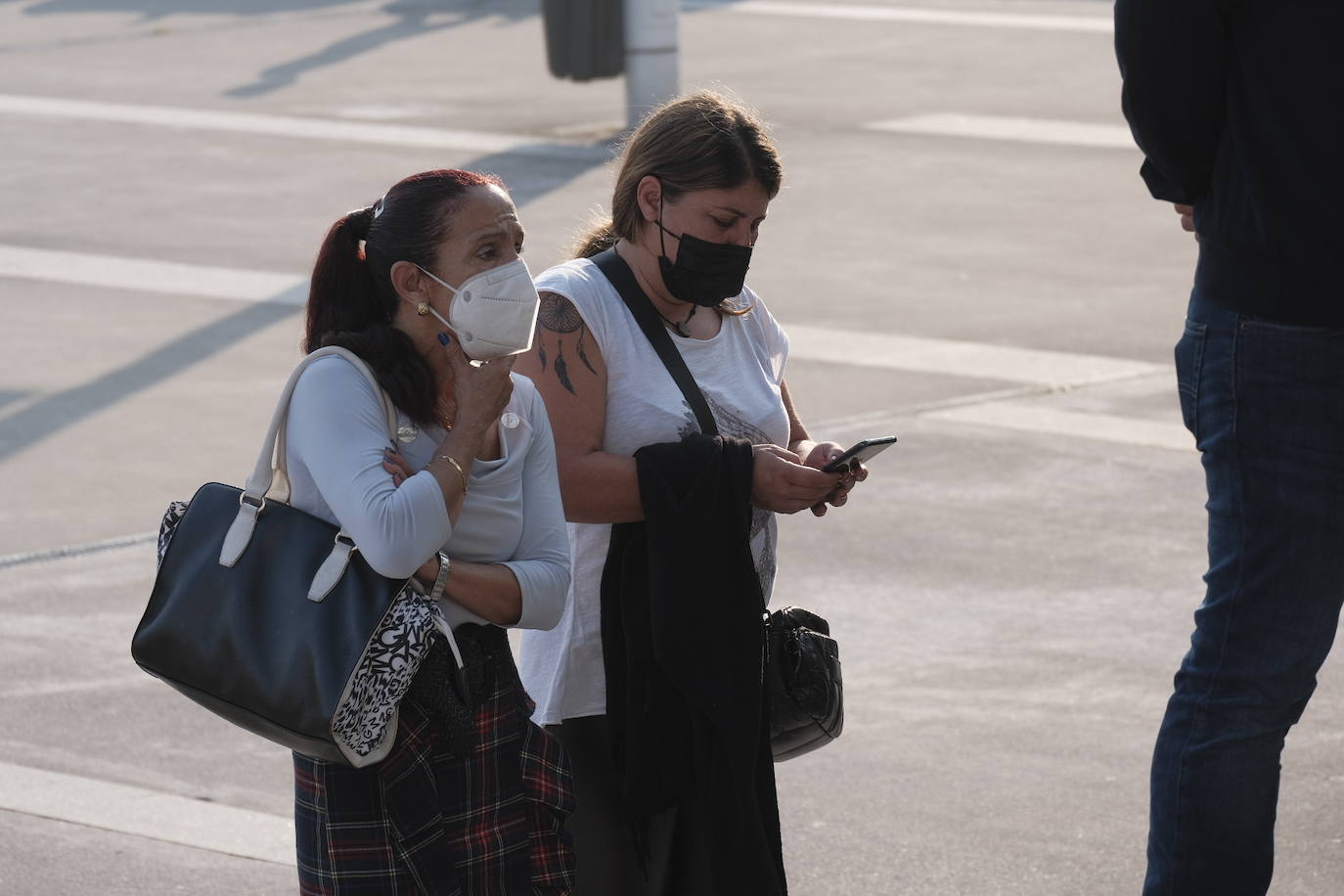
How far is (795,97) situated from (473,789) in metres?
15.5

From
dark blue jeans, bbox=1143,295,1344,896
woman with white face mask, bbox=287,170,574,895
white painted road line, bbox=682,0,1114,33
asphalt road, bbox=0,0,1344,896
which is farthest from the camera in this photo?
Result: white painted road line, bbox=682,0,1114,33

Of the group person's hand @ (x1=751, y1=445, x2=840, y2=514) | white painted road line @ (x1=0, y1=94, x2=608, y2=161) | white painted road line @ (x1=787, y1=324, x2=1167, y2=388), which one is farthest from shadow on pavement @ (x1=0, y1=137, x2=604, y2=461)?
person's hand @ (x1=751, y1=445, x2=840, y2=514)

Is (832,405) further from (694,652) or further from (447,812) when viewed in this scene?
(447,812)

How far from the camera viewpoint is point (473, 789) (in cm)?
312

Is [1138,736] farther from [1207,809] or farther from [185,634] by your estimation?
[185,634]

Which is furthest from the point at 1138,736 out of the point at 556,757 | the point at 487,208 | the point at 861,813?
the point at 487,208

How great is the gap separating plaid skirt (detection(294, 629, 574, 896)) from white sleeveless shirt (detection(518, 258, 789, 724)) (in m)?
0.30

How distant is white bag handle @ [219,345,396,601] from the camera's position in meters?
2.94

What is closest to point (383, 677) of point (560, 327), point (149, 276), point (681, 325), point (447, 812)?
point (447, 812)

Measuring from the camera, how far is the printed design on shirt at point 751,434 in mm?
3518

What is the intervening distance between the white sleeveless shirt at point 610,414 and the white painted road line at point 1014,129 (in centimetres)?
1262

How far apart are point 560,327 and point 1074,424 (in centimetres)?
548

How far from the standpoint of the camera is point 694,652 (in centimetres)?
343

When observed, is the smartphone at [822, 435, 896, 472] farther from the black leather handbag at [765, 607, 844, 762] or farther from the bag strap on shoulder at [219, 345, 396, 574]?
the bag strap on shoulder at [219, 345, 396, 574]
